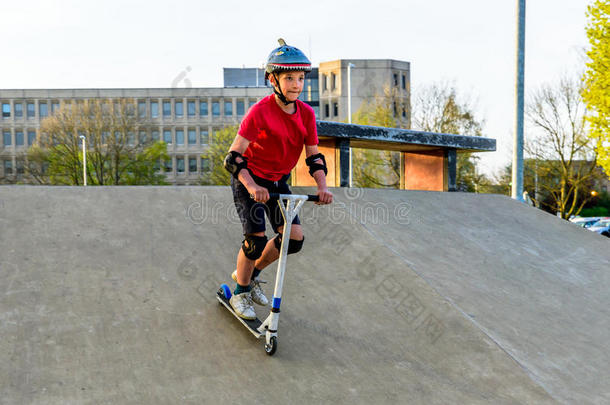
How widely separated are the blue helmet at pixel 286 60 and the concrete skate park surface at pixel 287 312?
1887mm

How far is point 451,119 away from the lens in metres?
28.3

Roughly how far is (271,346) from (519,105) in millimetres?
9503

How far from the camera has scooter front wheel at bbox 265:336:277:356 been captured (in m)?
3.42

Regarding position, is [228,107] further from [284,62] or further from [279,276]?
[279,276]

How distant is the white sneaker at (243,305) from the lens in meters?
3.71

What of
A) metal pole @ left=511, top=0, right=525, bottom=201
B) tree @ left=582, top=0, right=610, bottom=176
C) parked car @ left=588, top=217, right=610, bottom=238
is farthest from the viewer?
parked car @ left=588, top=217, right=610, bottom=238

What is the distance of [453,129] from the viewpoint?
28125mm

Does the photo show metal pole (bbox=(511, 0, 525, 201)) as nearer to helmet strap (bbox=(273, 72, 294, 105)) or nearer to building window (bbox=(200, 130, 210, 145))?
helmet strap (bbox=(273, 72, 294, 105))

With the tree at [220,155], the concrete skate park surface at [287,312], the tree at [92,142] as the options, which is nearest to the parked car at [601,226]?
the concrete skate park surface at [287,312]

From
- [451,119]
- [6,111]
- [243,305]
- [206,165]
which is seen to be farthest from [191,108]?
[243,305]

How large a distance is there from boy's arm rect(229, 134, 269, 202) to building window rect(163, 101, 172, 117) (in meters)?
65.9

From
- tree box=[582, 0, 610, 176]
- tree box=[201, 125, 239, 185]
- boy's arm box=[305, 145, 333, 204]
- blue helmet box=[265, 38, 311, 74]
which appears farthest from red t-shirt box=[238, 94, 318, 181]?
tree box=[201, 125, 239, 185]

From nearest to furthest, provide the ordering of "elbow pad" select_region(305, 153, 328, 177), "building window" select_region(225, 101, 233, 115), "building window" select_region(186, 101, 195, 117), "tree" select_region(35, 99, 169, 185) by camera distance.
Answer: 1. "elbow pad" select_region(305, 153, 328, 177)
2. "tree" select_region(35, 99, 169, 185)
3. "building window" select_region(225, 101, 233, 115)
4. "building window" select_region(186, 101, 195, 117)

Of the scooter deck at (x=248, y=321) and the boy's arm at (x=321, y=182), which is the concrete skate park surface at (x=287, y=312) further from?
the boy's arm at (x=321, y=182)
